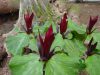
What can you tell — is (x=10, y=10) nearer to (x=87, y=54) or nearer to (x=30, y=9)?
(x=30, y=9)

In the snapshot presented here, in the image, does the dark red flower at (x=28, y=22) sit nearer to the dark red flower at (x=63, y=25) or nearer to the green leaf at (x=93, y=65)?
the dark red flower at (x=63, y=25)

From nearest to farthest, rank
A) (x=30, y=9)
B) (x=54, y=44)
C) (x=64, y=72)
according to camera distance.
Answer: (x=64, y=72)
(x=54, y=44)
(x=30, y=9)

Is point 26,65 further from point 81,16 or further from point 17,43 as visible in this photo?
point 81,16

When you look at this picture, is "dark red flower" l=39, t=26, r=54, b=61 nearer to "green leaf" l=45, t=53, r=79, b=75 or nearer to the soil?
"green leaf" l=45, t=53, r=79, b=75

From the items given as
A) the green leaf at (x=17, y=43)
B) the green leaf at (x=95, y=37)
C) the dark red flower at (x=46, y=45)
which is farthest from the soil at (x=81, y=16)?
the dark red flower at (x=46, y=45)

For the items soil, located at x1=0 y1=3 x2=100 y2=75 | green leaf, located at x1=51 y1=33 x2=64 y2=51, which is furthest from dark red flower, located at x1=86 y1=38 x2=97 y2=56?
soil, located at x1=0 y1=3 x2=100 y2=75

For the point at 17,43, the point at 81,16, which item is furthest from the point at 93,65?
the point at 81,16

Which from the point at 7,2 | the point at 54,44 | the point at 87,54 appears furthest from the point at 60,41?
the point at 7,2
